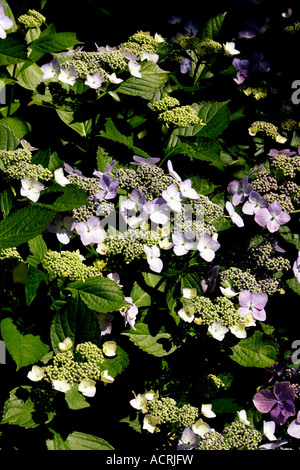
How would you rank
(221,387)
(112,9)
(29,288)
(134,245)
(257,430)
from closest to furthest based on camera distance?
1. (29,288)
2. (134,245)
3. (257,430)
4. (221,387)
5. (112,9)

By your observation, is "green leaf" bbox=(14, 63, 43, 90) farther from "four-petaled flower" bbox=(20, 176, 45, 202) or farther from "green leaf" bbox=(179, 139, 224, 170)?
"green leaf" bbox=(179, 139, 224, 170)

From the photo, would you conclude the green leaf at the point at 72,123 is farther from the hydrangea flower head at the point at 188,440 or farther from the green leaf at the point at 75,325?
the hydrangea flower head at the point at 188,440

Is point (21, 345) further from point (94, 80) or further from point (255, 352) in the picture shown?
point (94, 80)

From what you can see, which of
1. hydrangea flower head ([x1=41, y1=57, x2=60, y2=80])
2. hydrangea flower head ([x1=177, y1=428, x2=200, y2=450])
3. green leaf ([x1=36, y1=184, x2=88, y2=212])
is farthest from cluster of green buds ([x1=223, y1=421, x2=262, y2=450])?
hydrangea flower head ([x1=41, y1=57, x2=60, y2=80])

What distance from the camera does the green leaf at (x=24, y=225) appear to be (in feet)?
5.00

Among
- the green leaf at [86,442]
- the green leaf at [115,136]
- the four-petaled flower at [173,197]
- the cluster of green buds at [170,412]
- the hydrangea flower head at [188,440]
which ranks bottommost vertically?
the green leaf at [86,442]

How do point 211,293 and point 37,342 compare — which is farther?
point 211,293

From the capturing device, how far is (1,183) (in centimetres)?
179

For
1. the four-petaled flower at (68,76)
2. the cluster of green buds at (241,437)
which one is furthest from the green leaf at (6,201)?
the cluster of green buds at (241,437)

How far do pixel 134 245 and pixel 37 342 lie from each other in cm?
46

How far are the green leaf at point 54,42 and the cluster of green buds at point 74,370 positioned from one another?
1.25 meters

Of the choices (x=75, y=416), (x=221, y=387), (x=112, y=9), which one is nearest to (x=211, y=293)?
(x=221, y=387)

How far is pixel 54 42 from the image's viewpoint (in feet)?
6.75
